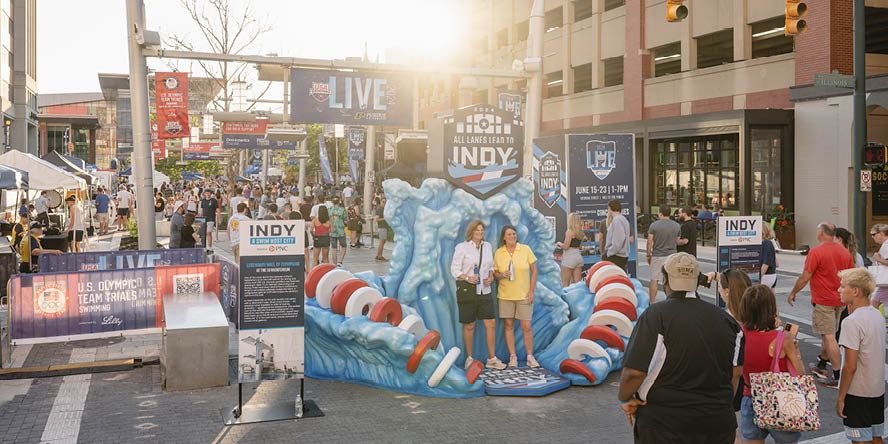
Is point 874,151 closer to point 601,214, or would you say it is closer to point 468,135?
point 601,214

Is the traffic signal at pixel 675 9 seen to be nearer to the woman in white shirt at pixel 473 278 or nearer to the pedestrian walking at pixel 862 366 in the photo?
the woman in white shirt at pixel 473 278

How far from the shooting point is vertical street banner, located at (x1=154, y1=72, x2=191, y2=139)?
15883mm

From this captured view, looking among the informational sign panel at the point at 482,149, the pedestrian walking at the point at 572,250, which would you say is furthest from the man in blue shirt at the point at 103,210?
the informational sign panel at the point at 482,149

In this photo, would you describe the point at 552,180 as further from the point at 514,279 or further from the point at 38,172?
the point at 38,172

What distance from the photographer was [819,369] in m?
9.34

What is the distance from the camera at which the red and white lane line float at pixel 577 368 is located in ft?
28.7

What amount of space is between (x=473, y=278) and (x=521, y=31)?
3626 cm

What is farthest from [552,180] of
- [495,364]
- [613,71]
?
[613,71]

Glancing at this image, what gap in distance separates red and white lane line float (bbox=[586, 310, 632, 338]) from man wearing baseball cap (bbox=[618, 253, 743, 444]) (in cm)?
525

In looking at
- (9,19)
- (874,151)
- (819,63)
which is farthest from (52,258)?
(9,19)

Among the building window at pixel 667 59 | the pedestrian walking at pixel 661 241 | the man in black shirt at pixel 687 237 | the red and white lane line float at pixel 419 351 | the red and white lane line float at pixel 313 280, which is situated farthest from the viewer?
→ the building window at pixel 667 59

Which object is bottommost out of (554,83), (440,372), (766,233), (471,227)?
(440,372)

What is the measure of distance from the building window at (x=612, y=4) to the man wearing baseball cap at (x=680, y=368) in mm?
32134

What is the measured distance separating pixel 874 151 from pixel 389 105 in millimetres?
9886
